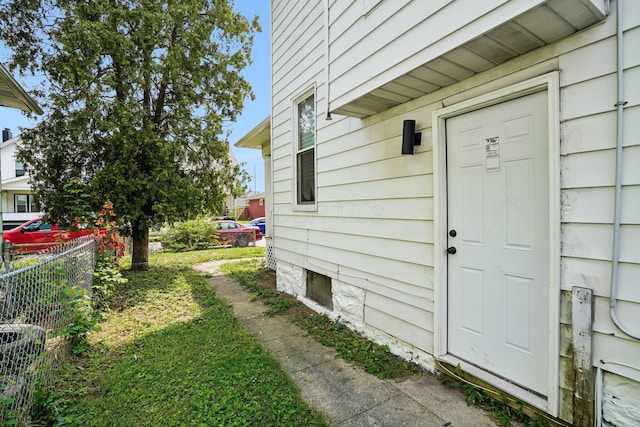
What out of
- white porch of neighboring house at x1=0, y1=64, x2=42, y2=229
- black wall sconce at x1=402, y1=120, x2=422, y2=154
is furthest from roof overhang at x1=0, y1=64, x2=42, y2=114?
black wall sconce at x1=402, y1=120, x2=422, y2=154

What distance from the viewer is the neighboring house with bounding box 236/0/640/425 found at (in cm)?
165

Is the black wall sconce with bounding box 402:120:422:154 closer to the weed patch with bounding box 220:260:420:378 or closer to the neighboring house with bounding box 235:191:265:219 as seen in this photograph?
the weed patch with bounding box 220:260:420:378

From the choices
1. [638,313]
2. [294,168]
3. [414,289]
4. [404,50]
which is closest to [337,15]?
[404,50]

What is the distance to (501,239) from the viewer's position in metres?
2.24

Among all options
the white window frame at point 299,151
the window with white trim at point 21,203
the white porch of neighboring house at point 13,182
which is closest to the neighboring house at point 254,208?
the window with white trim at point 21,203

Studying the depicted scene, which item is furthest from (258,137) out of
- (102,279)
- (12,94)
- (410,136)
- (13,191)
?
(13,191)

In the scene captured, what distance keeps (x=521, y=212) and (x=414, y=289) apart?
1.14m

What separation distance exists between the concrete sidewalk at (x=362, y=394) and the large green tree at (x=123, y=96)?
4.72 metres

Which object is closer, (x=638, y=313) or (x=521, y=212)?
(x=638, y=313)

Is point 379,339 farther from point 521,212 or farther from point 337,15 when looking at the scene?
point 337,15

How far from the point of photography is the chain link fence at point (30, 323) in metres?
1.89

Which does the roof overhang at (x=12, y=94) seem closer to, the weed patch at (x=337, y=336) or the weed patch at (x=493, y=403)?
the weed patch at (x=337, y=336)

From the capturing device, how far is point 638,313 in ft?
5.17

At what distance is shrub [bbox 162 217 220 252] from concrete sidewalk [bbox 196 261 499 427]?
921 centimetres
